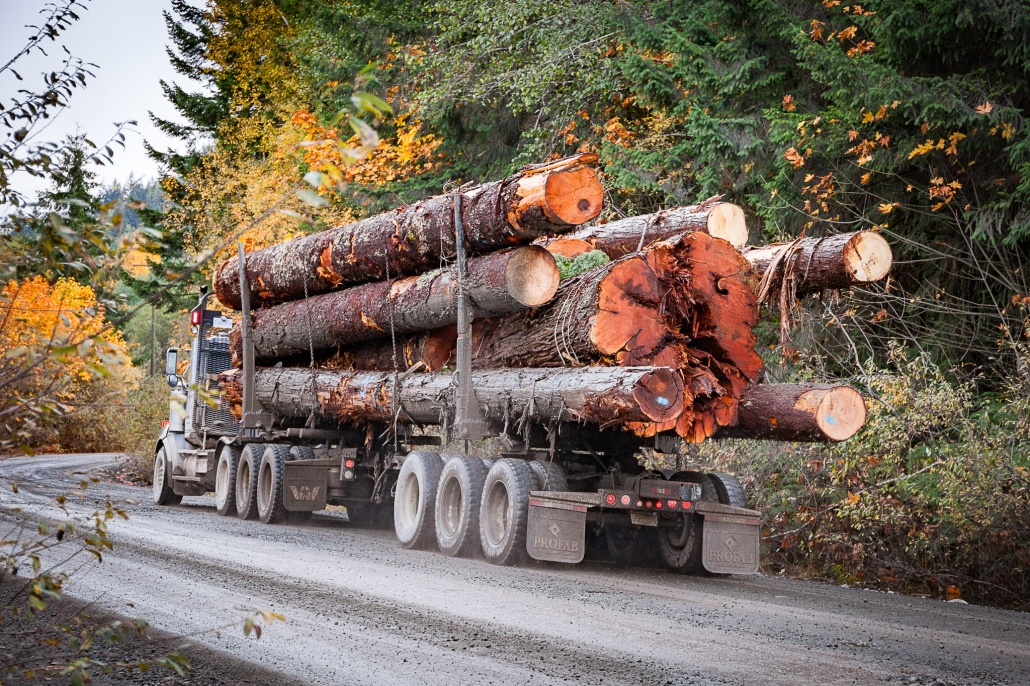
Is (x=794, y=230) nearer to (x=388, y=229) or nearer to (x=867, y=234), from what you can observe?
(x=867, y=234)

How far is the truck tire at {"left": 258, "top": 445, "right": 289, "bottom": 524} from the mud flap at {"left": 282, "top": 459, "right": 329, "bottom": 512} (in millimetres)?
267

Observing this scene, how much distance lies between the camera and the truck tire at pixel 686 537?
33.6 ft

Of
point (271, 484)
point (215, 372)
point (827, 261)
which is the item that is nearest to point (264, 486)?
point (271, 484)

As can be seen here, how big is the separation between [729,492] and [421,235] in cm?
429

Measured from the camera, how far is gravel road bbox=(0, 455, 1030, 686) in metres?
5.61

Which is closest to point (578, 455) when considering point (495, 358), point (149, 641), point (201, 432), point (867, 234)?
point (495, 358)

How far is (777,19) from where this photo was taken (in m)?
13.8

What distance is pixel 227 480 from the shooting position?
1592 cm

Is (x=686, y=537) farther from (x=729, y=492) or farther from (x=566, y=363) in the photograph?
(x=566, y=363)

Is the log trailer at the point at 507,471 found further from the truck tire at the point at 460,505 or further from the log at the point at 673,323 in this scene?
the log at the point at 673,323

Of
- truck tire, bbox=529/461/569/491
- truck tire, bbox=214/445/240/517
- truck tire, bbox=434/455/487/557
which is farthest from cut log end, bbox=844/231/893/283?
truck tire, bbox=214/445/240/517

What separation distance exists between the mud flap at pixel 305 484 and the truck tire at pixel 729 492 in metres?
5.66

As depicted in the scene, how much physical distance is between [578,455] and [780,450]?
2.92 m

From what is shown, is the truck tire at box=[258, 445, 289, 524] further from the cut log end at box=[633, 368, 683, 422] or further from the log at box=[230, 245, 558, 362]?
the cut log end at box=[633, 368, 683, 422]
